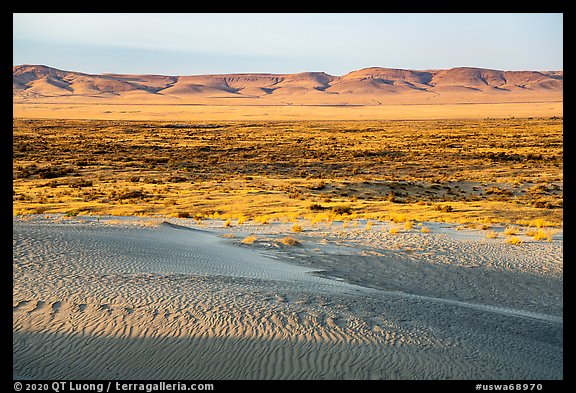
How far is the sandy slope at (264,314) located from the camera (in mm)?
6902

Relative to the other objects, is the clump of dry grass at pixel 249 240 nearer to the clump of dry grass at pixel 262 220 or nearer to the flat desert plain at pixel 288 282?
the flat desert plain at pixel 288 282

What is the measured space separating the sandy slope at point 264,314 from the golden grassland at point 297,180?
21.6 feet

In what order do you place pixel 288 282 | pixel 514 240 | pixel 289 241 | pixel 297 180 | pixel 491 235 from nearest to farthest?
pixel 288 282 → pixel 289 241 → pixel 514 240 → pixel 491 235 → pixel 297 180

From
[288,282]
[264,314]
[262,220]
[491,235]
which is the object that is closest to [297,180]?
[262,220]

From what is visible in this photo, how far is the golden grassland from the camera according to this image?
24.1m

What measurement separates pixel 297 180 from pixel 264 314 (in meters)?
27.7

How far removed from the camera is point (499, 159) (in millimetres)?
47875

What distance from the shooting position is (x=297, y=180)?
118 ft

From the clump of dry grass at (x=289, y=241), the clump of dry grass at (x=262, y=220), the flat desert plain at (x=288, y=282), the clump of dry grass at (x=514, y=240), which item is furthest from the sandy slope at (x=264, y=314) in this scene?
the clump of dry grass at (x=262, y=220)

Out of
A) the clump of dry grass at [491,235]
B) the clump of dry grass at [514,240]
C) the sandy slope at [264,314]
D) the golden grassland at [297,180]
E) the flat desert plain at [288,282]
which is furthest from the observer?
the golden grassland at [297,180]

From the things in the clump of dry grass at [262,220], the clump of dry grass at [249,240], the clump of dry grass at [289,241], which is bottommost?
the clump of dry grass at [262,220]

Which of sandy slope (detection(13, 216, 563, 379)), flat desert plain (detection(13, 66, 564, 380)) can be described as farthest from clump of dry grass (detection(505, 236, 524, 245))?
sandy slope (detection(13, 216, 563, 379))

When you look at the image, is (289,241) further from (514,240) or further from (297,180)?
(297,180)
